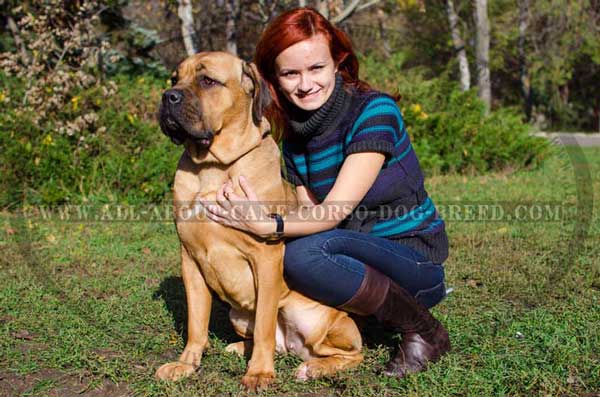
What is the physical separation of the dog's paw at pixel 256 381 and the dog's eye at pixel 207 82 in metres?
1.37

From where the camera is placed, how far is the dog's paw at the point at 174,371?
2.89 metres

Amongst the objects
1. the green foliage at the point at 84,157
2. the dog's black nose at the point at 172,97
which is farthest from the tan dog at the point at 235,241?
the green foliage at the point at 84,157

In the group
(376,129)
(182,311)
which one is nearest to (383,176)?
(376,129)

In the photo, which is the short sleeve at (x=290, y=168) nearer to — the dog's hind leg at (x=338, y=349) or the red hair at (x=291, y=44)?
the red hair at (x=291, y=44)

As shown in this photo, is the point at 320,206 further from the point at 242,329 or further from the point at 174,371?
the point at 174,371

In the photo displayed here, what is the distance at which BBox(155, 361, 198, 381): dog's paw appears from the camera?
2.89 metres

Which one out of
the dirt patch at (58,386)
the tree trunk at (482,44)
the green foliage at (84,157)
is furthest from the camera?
the tree trunk at (482,44)

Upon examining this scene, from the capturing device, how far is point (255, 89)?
→ 3.10 meters

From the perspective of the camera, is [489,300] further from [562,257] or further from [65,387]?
[65,387]

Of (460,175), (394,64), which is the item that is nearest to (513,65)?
(394,64)

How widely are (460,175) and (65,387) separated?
778 cm

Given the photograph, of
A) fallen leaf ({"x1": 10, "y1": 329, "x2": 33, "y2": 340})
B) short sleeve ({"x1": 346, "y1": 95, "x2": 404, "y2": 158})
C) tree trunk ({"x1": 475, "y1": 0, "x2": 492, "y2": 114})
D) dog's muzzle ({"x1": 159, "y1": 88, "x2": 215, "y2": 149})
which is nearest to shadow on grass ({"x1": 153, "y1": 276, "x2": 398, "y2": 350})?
fallen leaf ({"x1": 10, "y1": 329, "x2": 33, "y2": 340})

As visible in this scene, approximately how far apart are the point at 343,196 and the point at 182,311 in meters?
1.56

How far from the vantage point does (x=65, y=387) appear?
2.82m
